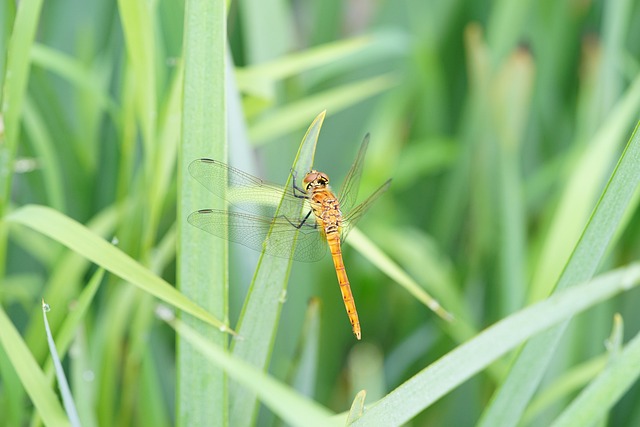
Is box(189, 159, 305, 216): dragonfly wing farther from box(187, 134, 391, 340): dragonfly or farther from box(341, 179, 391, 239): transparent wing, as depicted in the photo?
box(341, 179, 391, 239): transparent wing

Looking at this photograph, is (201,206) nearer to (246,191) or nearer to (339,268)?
(246,191)

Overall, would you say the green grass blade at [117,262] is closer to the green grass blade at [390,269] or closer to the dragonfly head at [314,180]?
the green grass blade at [390,269]

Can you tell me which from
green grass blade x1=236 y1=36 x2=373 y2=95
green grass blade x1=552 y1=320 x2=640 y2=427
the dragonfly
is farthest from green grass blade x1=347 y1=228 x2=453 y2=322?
green grass blade x1=236 y1=36 x2=373 y2=95

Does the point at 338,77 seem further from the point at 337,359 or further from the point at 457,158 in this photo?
the point at 337,359

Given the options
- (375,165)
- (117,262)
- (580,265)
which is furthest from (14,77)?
(375,165)

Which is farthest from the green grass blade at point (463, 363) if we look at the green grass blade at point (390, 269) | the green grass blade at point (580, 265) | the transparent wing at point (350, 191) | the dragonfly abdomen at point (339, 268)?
the transparent wing at point (350, 191)

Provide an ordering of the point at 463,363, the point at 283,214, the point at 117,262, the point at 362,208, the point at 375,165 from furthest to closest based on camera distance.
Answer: the point at 375,165, the point at 362,208, the point at 283,214, the point at 117,262, the point at 463,363
